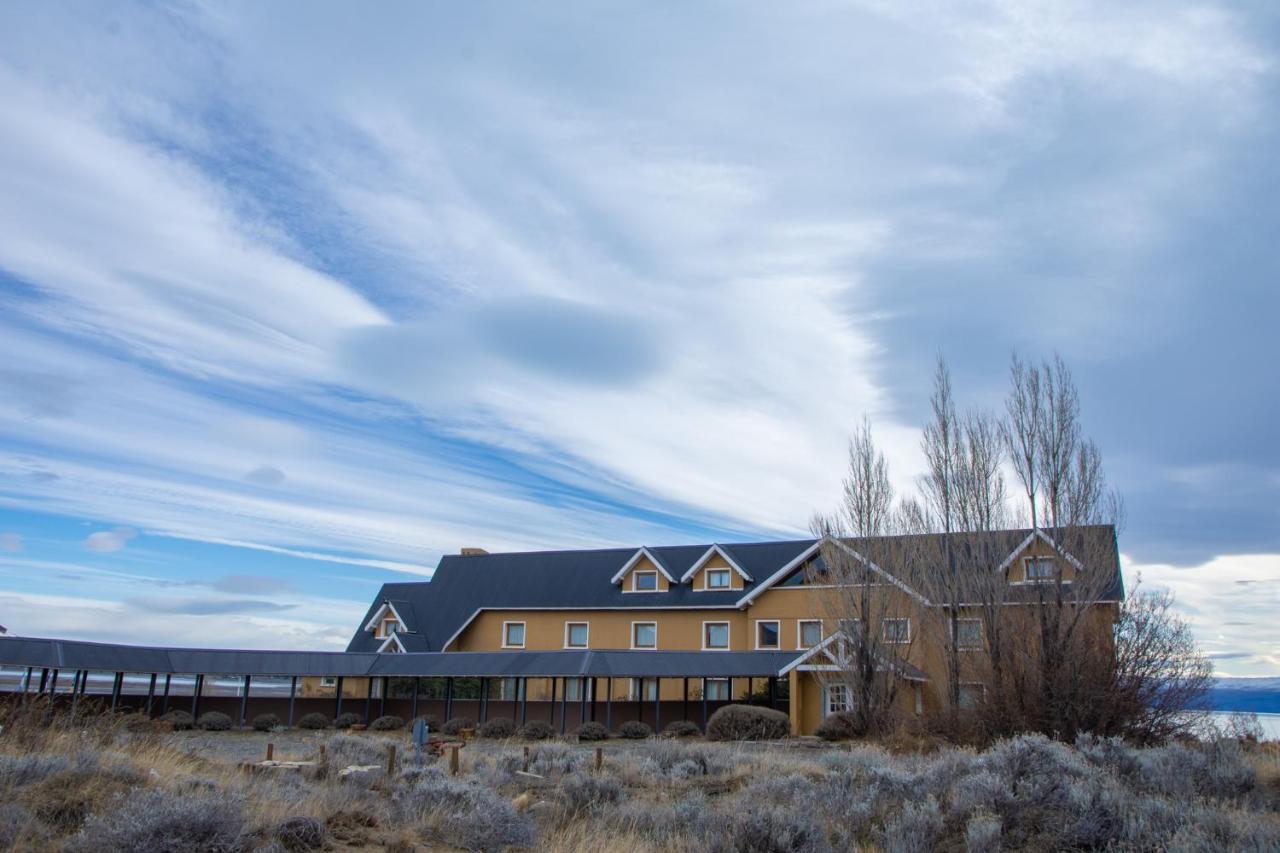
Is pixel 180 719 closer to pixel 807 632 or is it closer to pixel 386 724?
pixel 386 724

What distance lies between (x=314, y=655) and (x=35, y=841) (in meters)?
31.6

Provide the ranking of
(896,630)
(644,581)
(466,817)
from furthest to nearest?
(644,581) < (896,630) < (466,817)

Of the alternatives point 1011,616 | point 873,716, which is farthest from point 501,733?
point 1011,616

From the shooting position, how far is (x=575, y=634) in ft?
144

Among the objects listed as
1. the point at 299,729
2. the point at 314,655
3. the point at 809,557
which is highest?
the point at 809,557

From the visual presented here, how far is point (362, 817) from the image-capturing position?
11836 mm

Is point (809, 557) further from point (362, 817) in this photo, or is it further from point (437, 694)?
point (362, 817)

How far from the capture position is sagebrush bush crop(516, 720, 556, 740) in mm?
33719

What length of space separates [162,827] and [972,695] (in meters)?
19.5

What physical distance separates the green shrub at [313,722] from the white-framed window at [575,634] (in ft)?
34.0

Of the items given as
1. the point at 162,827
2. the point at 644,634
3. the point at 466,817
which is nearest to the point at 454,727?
the point at 644,634

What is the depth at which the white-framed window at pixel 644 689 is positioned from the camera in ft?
130

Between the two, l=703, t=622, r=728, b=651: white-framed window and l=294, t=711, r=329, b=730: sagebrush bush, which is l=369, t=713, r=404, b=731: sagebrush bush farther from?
l=703, t=622, r=728, b=651: white-framed window

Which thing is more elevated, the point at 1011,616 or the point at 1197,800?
the point at 1011,616
